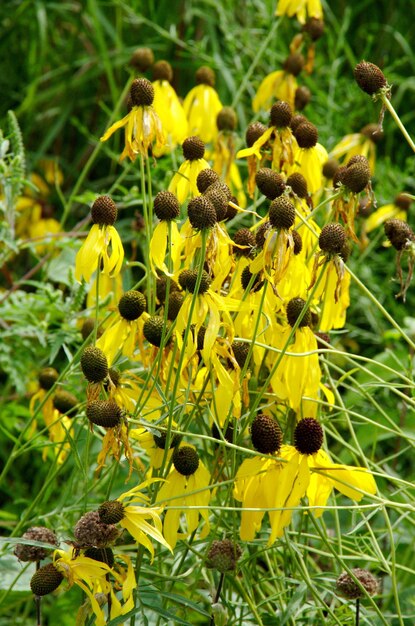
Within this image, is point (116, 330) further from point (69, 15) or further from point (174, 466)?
point (69, 15)

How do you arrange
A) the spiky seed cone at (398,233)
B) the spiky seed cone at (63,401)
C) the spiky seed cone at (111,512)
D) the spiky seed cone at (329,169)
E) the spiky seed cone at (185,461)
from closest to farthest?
the spiky seed cone at (111,512)
the spiky seed cone at (185,461)
the spiky seed cone at (398,233)
the spiky seed cone at (63,401)
the spiky seed cone at (329,169)

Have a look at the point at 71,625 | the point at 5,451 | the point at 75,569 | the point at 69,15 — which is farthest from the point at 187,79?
the point at 75,569

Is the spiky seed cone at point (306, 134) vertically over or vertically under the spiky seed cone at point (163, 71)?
over

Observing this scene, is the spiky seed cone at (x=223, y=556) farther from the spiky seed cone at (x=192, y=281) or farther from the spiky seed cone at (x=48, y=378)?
the spiky seed cone at (x=48, y=378)

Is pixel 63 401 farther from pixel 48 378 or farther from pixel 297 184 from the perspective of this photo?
pixel 297 184

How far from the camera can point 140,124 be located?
1.20 meters

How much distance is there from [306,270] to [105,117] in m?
1.63

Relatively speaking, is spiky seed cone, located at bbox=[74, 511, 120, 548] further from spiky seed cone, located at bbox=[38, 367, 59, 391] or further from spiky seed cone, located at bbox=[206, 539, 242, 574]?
spiky seed cone, located at bbox=[38, 367, 59, 391]

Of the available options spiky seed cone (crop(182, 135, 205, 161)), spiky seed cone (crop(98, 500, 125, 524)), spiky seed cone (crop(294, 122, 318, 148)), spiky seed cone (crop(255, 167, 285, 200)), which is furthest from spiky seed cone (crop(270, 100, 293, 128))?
spiky seed cone (crop(98, 500, 125, 524))

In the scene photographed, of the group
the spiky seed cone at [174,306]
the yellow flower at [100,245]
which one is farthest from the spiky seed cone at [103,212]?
the spiky seed cone at [174,306]

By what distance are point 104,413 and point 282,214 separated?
252 mm

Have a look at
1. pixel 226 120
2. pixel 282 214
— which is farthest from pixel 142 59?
pixel 282 214

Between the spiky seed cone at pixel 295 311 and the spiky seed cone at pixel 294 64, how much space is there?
79 cm

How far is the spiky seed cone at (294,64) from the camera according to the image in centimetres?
179
